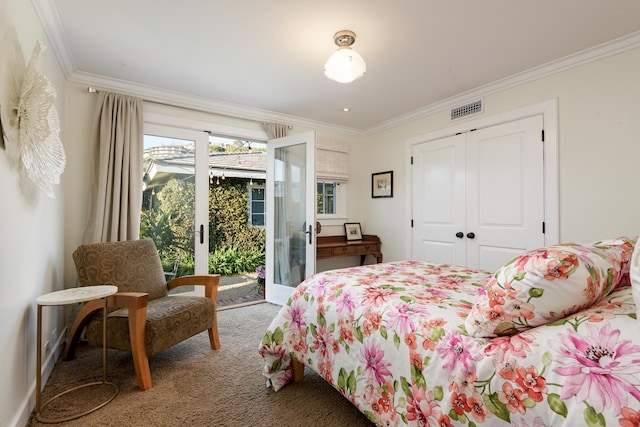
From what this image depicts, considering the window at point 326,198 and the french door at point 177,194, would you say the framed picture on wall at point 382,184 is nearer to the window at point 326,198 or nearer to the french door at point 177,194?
the window at point 326,198

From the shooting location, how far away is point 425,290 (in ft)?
5.23

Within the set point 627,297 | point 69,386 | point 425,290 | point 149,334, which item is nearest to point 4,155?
point 149,334

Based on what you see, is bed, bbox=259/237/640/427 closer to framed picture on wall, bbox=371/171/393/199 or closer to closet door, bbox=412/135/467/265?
closet door, bbox=412/135/467/265

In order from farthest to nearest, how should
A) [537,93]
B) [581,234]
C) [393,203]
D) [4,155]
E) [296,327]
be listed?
1. [393,203]
2. [537,93]
3. [581,234]
4. [296,327]
5. [4,155]

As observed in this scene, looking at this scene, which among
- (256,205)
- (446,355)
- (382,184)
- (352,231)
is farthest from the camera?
(256,205)

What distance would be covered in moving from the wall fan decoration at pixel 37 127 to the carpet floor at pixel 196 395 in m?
1.34

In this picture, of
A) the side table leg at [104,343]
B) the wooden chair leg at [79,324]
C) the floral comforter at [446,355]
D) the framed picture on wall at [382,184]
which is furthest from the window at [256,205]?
the floral comforter at [446,355]

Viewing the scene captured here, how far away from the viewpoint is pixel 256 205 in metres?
6.82

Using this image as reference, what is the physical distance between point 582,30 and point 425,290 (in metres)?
2.26

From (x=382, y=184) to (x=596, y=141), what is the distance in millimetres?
2366

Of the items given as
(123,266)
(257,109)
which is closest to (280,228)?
(257,109)

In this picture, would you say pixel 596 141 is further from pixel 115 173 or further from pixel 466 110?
pixel 115 173

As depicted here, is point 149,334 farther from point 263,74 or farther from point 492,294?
point 263,74

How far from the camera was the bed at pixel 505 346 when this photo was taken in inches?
31.1
